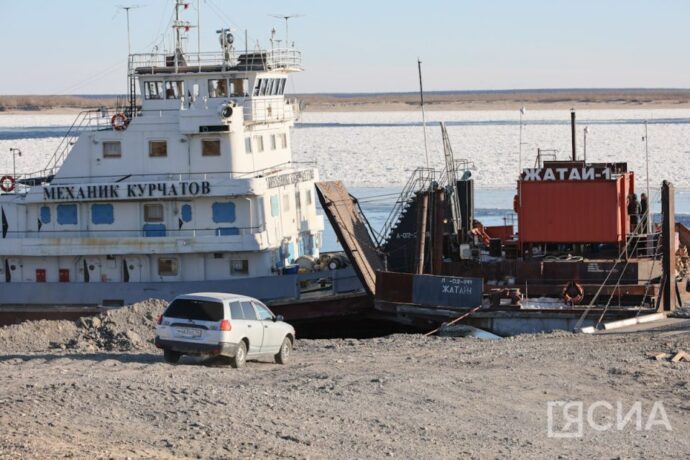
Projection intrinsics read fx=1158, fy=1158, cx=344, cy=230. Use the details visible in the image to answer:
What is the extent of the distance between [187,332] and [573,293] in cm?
954

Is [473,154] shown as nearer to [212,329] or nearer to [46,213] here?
[46,213]

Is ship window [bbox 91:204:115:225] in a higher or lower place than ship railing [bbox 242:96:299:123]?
lower

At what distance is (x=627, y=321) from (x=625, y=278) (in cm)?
272

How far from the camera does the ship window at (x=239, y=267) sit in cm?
2550

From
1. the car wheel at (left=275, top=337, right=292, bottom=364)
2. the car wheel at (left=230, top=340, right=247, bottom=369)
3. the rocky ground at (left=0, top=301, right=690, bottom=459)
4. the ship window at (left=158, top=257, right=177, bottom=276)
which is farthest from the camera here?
the ship window at (left=158, top=257, right=177, bottom=276)

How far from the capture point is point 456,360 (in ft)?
58.4

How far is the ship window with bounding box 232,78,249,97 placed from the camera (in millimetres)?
26281

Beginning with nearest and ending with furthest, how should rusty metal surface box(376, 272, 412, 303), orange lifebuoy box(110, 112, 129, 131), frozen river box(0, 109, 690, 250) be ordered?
1. rusty metal surface box(376, 272, 412, 303)
2. orange lifebuoy box(110, 112, 129, 131)
3. frozen river box(0, 109, 690, 250)

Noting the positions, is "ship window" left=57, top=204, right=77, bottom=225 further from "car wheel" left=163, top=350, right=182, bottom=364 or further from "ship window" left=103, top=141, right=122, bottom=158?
"car wheel" left=163, top=350, right=182, bottom=364

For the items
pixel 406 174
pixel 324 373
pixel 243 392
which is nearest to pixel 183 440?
pixel 243 392

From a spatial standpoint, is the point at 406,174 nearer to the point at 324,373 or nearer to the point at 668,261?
the point at 668,261

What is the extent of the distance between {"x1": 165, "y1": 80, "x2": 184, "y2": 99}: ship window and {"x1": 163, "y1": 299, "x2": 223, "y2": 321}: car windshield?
983cm

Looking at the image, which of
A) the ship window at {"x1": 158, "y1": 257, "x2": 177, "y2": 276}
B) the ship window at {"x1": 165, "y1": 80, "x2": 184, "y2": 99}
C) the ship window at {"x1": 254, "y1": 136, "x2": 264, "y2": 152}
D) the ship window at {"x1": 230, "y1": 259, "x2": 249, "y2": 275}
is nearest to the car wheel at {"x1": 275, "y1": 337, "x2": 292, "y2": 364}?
the ship window at {"x1": 230, "y1": 259, "x2": 249, "y2": 275}

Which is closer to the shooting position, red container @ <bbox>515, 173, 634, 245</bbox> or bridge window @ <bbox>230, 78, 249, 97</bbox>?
red container @ <bbox>515, 173, 634, 245</bbox>
